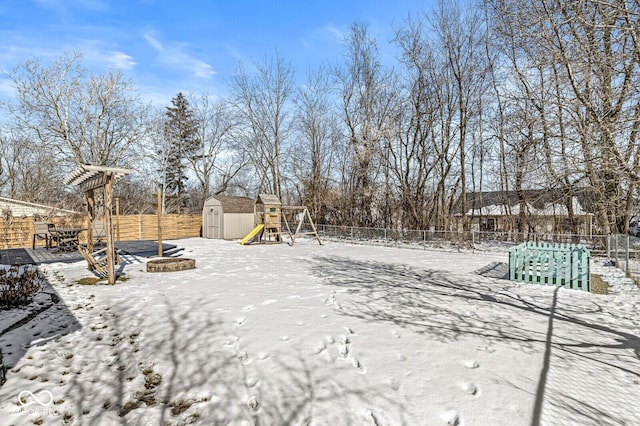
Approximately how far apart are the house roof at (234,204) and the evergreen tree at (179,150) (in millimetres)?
11651

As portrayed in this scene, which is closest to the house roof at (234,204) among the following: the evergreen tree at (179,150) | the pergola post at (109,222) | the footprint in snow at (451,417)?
the evergreen tree at (179,150)

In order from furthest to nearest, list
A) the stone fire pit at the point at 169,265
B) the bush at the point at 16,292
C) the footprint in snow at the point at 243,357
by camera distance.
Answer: the stone fire pit at the point at 169,265, the bush at the point at 16,292, the footprint in snow at the point at 243,357

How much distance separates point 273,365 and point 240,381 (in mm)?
434

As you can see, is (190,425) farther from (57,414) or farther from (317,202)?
(317,202)

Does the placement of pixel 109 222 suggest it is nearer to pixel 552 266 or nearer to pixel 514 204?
pixel 552 266

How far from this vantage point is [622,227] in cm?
1335

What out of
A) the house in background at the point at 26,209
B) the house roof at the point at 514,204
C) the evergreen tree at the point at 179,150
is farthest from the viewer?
the evergreen tree at the point at 179,150

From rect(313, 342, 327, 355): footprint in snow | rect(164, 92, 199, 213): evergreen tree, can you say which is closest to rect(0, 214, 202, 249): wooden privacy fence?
rect(164, 92, 199, 213): evergreen tree

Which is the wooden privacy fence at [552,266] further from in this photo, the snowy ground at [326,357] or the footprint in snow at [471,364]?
the footprint in snow at [471,364]

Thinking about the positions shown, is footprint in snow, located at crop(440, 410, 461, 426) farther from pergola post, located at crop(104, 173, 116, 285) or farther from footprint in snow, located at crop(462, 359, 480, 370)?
pergola post, located at crop(104, 173, 116, 285)

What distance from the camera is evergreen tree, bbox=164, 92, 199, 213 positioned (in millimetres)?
32250

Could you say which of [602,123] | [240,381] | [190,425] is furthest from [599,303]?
[190,425]

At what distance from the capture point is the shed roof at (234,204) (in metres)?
22.7

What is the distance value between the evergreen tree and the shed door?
36.1 feet
